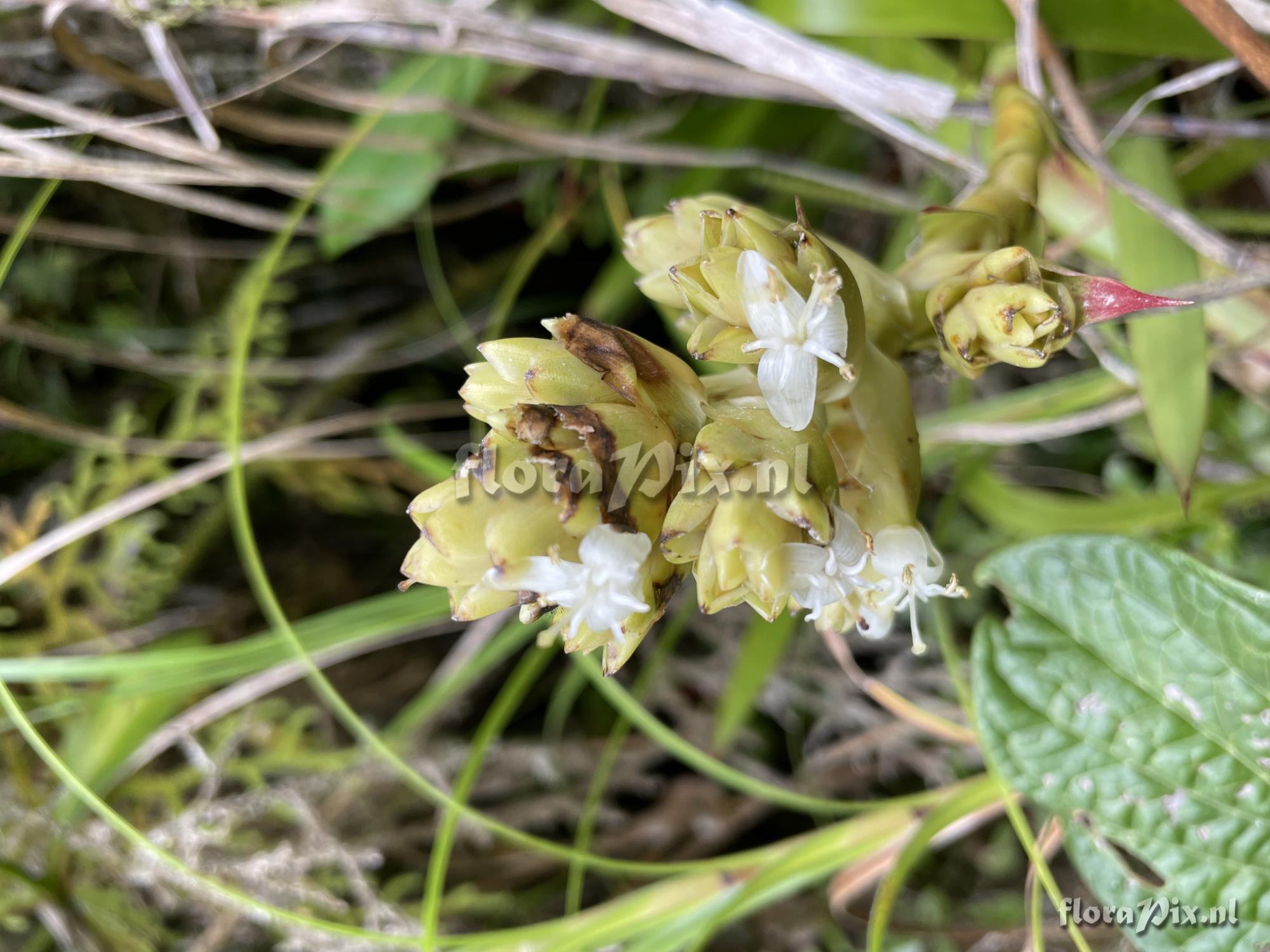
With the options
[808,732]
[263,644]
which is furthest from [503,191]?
[808,732]

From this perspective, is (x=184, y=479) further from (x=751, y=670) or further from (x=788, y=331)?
(x=788, y=331)

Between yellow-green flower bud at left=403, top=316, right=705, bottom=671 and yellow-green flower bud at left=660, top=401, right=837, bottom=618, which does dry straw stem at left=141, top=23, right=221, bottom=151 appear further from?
yellow-green flower bud at left=660, top=401, right=837, bottom=618

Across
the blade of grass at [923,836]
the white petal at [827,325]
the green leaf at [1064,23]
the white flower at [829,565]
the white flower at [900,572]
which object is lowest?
the blade of grass at [923,836]

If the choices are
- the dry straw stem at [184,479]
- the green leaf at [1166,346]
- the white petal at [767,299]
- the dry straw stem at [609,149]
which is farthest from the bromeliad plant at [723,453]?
the dry straw stem at [184,479]

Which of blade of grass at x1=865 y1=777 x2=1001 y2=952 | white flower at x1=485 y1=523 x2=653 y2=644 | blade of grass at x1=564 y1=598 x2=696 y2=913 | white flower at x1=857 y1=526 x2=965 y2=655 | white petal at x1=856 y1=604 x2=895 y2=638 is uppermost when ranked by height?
white flower at x1=485 y1=523 x2=653 y2=644

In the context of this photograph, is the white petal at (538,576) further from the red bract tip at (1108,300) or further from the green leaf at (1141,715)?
the green leaf at (1141,715)

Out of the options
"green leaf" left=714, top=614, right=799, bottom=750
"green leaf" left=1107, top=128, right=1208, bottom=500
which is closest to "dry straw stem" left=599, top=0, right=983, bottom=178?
"green leaf" left=1107, top=128, right=1208, bottom=500
